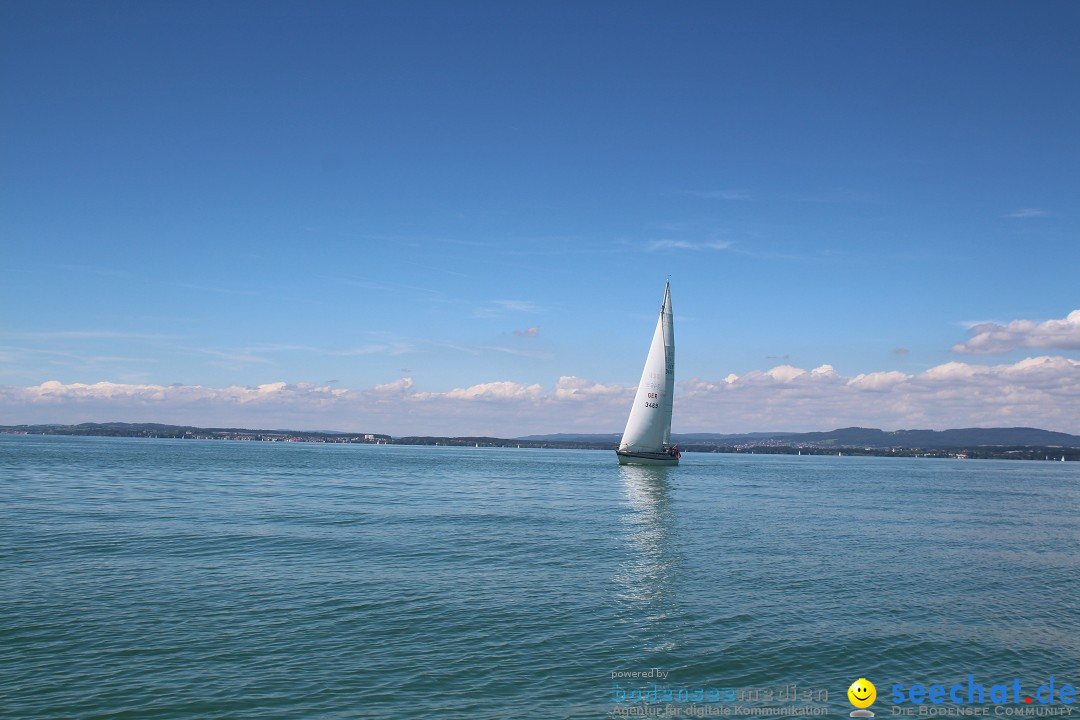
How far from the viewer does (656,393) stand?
103375 millimetres

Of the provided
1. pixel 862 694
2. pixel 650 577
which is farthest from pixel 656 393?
pixel 862 694

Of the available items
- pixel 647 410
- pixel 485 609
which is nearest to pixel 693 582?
pixel 485 609

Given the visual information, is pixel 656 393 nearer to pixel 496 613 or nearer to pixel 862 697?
pixel 496 613

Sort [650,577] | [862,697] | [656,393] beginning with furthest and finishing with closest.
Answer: [656,393] < [650,577] < [862,697]

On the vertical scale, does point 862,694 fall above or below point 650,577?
below

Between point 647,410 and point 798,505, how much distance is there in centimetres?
4206

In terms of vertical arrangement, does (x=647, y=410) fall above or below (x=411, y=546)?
above

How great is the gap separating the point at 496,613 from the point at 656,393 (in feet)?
273

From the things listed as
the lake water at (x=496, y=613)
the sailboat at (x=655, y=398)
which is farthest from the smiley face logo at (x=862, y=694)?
the sailboat at (x=655, y=398)

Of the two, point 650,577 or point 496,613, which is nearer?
point 496,613

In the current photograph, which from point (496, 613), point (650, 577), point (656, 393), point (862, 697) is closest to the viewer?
point (862, 697)

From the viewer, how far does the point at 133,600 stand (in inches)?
891

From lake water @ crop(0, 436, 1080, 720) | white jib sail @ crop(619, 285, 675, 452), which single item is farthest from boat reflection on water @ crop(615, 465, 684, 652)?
white jib sail @ crop(619, 285, 675, 452)

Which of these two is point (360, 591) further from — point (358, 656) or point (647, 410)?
point (647, 410)
